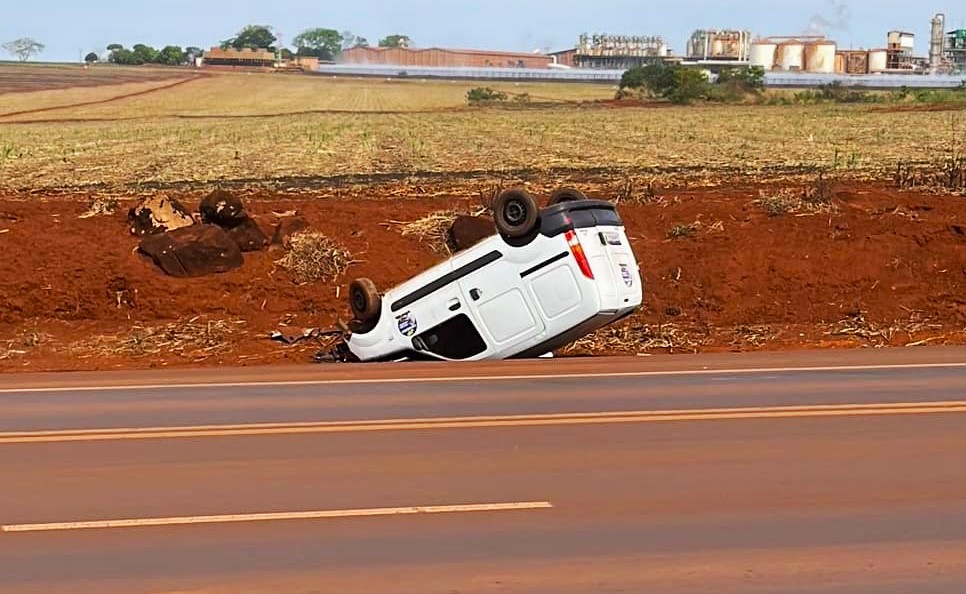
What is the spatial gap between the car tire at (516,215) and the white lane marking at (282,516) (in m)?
5.51

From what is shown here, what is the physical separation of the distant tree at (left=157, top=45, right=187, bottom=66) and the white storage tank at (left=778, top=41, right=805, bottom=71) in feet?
260

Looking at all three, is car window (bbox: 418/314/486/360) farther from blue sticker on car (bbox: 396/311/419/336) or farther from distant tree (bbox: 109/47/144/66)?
distant tree (bbox: 109/47/144/66)

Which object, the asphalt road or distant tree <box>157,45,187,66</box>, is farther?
distant tree <box>157,45,187,66</box>

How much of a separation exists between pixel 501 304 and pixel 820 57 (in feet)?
557

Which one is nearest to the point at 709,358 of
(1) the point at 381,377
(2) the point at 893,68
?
(1) the point at 381,377

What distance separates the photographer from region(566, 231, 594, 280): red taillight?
12680 mm

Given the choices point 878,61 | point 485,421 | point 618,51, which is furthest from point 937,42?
point 485,421

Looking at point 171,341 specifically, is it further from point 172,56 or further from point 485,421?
point 172,56

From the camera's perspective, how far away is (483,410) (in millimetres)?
10562

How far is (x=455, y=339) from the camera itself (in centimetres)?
1348

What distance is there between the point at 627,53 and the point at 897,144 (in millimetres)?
154380

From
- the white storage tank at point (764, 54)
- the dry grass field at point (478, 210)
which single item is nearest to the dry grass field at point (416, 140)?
the dry grass field at point (478, 210)

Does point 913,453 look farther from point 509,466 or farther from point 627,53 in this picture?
point 627,53

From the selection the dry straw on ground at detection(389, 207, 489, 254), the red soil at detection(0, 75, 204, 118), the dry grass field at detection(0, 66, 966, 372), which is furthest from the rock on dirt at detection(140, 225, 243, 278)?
the red soil at detection(0, 75, 204, 118)
